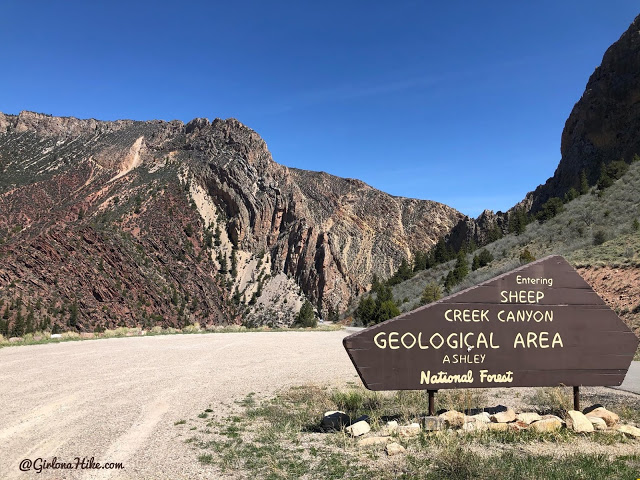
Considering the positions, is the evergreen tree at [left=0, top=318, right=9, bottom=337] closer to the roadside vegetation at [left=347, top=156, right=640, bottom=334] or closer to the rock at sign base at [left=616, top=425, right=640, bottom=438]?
the roadside vegetation at [left=347, top=156, right=640, bottom=334]

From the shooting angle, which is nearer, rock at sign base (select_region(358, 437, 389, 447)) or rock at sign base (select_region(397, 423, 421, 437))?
rock at sign base (select_region(358, 437, 389, 447))

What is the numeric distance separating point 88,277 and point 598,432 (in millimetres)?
52213

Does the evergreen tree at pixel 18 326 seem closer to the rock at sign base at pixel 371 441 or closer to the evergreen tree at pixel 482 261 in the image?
the rock at sign base at pixel 371 441

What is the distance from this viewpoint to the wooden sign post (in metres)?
6.91

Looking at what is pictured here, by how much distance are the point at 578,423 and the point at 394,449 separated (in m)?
3.15

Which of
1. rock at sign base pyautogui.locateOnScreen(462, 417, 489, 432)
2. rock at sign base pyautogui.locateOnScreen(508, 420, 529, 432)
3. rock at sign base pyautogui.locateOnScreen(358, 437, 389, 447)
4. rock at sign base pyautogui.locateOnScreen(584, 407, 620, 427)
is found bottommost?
rock at sign base pyautogui.locateOnScreen(358, 437, 389, 447)

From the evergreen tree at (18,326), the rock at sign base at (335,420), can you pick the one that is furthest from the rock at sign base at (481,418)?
the evergreen tree at (18,326)

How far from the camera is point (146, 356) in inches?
691

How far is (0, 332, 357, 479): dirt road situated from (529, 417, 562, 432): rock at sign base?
4923mm

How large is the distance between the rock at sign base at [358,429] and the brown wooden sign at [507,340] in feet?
2.06

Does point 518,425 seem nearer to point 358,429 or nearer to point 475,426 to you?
point 475,426

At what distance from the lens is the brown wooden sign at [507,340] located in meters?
6.91

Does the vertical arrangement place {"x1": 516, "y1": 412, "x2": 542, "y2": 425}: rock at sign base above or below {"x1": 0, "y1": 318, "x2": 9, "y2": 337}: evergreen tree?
above

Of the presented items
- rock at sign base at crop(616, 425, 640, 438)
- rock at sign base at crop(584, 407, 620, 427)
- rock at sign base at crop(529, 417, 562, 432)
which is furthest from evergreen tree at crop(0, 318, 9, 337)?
rock at sign base at crop(616, 425, 640, 438)
